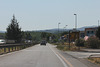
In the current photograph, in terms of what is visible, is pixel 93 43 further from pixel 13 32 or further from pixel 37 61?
pixel 13 32

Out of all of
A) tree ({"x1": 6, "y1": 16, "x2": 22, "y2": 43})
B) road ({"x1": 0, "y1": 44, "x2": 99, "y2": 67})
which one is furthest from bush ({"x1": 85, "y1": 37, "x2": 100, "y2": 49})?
tree ({"x1": 6, "y1": 16, "x2": 22, "y2": 43})

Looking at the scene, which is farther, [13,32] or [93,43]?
[13,32]

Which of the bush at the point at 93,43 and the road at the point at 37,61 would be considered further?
the bush at the point at 93,43

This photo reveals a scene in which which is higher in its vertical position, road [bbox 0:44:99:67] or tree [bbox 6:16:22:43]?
tree [bbox 6:16:22:43]

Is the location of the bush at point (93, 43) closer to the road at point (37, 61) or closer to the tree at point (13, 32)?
the road at point (37, 61)

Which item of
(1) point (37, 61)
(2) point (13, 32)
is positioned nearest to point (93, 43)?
(1) point (37, 61)

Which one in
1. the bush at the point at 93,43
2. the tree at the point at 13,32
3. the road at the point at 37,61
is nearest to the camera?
the road at the point at 37,61

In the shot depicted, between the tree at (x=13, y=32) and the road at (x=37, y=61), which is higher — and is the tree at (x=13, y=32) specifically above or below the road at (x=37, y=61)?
above

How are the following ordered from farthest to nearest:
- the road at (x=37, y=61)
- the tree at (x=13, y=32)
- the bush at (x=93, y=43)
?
the tree at (x=13, y=32), the bush at (x=93, y=43), the road at (x=37, y=61)

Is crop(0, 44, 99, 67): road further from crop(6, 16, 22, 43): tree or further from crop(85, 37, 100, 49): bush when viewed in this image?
crop(6, 16, 22, 43): tree

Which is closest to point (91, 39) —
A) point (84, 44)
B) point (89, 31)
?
point (84, 44)

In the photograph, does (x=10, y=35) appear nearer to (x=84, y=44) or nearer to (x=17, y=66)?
(x=84, y=44)

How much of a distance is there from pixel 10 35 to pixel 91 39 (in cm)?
5491

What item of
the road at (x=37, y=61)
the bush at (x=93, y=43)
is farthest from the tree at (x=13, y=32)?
the road at (x=37, y=61)
